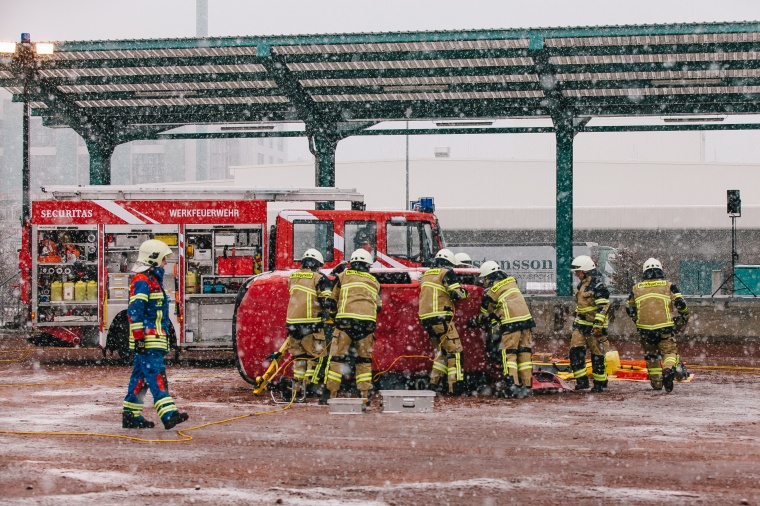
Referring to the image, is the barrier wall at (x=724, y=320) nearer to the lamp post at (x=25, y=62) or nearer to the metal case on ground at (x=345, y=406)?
the metal case on ground at (x=345, y=406)

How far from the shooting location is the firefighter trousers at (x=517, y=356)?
12.1 metres

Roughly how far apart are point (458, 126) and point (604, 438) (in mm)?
18822

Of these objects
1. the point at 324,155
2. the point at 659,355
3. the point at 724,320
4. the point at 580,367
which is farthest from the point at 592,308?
the point at 324,155

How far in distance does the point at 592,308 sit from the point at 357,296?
3331 millimetres

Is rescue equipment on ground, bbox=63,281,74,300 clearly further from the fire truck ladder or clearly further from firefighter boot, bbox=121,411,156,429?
firefighter boot, bbox=121,411,156,429

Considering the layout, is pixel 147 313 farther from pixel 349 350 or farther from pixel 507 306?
pixel 507 306

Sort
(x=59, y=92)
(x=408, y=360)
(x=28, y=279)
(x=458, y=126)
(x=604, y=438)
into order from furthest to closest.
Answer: (x=458, y=126), (x=59, y=92), (x=28, y=279), (x=408, y=360), (x=604, y=438)

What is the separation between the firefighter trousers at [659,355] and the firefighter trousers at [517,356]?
186cm

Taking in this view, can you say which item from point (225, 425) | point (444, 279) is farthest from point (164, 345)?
point (444, 279)

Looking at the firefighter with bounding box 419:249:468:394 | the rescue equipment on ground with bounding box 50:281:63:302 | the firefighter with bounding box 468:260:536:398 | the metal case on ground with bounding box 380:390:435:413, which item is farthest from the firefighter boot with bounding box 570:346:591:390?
the rescue equipment on ground with bounding box 50:281:63:302

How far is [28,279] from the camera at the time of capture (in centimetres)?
1611

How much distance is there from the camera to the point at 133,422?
31.7 ft

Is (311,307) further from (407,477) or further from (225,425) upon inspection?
(407,477)

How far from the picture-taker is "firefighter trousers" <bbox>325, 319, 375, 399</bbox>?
38.0 feet
